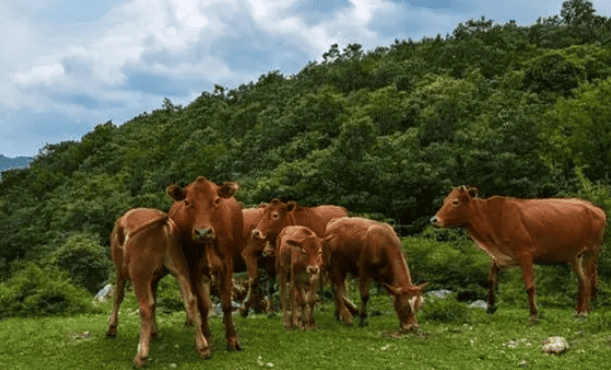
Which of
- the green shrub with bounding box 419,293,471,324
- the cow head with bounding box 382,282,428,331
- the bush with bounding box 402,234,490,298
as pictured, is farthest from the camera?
the bush with bounding box 402,234,490,298

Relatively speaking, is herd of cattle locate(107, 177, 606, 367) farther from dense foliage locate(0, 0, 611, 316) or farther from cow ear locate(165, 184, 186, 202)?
dense foliage locate(0, 0, 611, 316)

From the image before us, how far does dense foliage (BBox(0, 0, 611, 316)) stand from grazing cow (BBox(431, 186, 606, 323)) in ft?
13.1

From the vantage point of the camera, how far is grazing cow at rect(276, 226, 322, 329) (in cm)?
1347

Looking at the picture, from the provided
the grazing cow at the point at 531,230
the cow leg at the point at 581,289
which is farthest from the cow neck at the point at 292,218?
the cow leg at the point at 581,289

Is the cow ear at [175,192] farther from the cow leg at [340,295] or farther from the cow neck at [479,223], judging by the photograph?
the cow neck at [479,223]

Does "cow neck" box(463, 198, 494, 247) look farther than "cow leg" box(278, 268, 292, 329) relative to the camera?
Yes

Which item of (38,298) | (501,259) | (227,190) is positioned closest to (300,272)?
(227,190)

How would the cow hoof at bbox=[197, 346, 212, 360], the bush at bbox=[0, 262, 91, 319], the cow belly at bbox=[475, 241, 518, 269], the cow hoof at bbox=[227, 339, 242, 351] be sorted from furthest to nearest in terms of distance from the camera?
1. the bush at bbox=[0, 262, 91, 319]
2. the cow belly at bbox=[475, 241, 518, 269]
3. the cow hoof at bbox=[227, 339, 242, 351]
4. the cow hoof at bbox=[197, 346, 212, 360]

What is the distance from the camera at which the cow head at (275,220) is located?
1772cm

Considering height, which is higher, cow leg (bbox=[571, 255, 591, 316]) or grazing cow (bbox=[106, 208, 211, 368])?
grazing cow (bbox=[106, 208, 211, 368])

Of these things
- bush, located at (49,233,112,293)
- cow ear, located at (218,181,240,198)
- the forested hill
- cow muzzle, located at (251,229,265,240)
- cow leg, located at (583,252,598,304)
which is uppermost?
the forested hill

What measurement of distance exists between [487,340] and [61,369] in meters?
8.22

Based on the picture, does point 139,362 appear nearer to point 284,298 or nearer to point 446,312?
point 284,298

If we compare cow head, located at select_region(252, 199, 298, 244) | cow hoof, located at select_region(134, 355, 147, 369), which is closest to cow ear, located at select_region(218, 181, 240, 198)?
cow hoof, located at select_region(134, 355, 147, 369)
